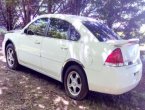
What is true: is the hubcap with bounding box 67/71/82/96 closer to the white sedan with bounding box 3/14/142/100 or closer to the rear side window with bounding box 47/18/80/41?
the white sedan with bounding box 3/14/142/100

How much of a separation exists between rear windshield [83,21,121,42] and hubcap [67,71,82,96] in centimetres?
95

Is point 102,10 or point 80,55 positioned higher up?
point 102,10

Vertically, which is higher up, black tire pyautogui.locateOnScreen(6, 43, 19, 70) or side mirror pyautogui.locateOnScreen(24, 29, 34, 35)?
side mirror pyautogui.locateOnScreen(24, 29, 34, 35)

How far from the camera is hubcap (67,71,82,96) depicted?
5.42 metres

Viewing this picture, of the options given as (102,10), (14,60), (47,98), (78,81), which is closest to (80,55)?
(78,81)

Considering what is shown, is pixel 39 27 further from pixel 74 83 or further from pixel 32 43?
pixel 74 83

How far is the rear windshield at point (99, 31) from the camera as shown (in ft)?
17.9

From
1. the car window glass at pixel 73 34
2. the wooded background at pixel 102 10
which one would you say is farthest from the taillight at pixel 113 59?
the wooded background at pixel 102 10

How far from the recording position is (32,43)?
6500 mm

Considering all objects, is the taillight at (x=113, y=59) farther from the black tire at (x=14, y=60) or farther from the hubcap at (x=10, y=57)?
the hubcap at (x=10, y=57)

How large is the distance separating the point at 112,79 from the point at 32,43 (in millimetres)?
2580

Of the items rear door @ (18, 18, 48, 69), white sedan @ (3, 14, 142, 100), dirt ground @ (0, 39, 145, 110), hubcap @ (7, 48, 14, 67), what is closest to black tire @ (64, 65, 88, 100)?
white sedan @ (3, 14, 142, 100)

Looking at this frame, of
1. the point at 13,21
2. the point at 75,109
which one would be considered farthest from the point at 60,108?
the point at 13,21

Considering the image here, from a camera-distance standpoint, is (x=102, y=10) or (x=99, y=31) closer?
(x=99, y=31)
